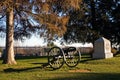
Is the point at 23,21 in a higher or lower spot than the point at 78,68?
higher

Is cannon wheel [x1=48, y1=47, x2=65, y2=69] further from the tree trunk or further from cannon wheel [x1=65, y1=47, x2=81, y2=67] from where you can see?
the tree trunk

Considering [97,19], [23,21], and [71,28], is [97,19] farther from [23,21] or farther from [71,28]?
[23,21]

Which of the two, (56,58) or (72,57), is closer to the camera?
(56,58)

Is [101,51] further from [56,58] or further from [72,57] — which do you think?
[56,58]

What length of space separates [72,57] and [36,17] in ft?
18.6

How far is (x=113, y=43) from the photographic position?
53.0m

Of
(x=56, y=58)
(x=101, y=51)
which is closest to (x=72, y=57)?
(x=56, y=58)

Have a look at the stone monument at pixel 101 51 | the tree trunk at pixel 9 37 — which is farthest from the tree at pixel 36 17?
the stone monument at pixel 101 51

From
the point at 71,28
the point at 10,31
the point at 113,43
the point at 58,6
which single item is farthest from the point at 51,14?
the point at 113,43

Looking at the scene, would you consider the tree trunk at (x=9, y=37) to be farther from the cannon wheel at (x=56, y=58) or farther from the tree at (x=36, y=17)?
the cannon wheel at (x=56, y=58)

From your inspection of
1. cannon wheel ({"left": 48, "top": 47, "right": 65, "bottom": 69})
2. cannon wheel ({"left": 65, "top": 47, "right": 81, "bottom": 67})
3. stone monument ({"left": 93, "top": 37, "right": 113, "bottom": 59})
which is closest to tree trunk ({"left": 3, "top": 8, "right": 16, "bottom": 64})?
cannon wheel ({"left": 48, "top": 47, "right": 65, "bottom": 69})

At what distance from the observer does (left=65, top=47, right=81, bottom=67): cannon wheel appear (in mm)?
20766

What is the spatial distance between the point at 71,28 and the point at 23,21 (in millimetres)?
23558

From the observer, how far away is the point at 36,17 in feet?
83.9
